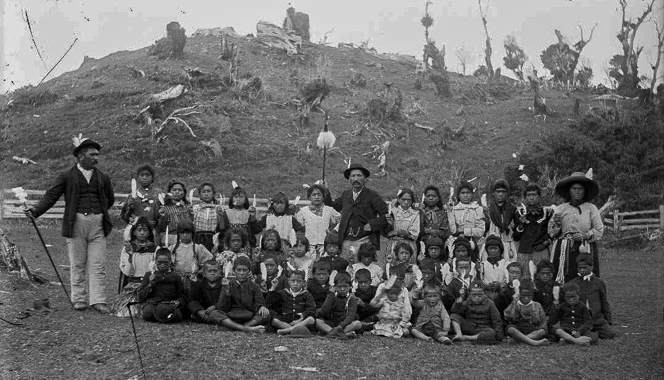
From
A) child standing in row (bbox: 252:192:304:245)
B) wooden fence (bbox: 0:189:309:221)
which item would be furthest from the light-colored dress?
wooden fence (bbox: 0:189:309:221)

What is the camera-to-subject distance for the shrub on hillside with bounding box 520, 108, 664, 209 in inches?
756

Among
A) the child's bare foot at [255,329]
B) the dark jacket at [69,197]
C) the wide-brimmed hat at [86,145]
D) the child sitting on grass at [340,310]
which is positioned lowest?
the child's bare foot at [255,329]

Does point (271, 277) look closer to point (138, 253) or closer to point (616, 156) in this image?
point (138, 253)

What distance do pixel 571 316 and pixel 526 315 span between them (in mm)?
433

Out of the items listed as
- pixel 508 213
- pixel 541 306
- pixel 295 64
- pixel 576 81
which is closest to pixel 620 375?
pixel 541 306

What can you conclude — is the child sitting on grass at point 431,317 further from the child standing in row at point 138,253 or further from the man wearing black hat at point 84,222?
the man wearing black hat at point 84,222

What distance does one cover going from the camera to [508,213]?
7160 millimetres

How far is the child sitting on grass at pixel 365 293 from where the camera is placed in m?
6.25

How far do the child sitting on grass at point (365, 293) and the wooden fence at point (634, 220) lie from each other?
517 inches

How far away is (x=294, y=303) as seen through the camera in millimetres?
6242

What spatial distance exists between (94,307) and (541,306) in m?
4.25

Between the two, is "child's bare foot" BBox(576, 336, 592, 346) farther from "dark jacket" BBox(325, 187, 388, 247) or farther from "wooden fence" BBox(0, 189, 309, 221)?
"wooden fence" BBox(0, 189, 309, 221)

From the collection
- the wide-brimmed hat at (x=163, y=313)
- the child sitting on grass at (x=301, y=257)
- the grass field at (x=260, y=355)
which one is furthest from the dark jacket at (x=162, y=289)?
the child sitting on grass at (x=301, y=257)

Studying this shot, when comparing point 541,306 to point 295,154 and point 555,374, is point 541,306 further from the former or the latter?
point 295,154
